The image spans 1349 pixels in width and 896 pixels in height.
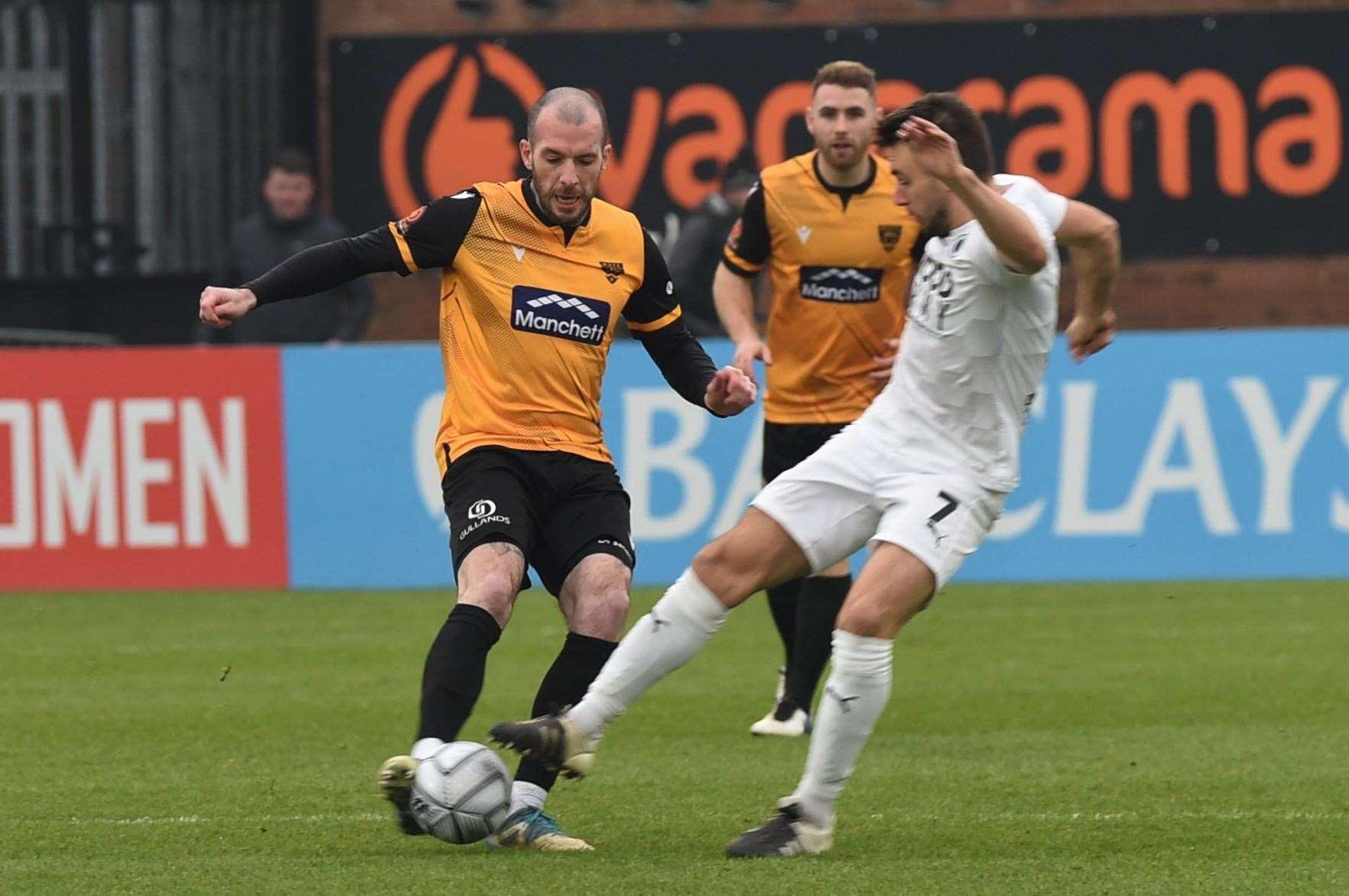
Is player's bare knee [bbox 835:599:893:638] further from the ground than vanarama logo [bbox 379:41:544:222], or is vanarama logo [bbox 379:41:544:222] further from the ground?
vanarama logo [bbox 379:41:544:222]

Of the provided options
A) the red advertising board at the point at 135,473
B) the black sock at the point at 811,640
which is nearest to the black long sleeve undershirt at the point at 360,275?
the black sock at the point at 811,640

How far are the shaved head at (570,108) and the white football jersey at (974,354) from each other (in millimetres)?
943

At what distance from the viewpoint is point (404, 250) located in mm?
6559

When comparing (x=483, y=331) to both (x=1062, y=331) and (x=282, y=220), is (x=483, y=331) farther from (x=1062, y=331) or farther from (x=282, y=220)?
(x=1062, y=331)

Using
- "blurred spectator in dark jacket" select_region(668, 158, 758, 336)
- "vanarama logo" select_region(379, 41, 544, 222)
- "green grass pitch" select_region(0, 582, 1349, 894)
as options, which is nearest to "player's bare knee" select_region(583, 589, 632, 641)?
"green grass pitch" select_region(0, 582, 1349, 894)

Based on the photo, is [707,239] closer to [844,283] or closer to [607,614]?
[844,283]

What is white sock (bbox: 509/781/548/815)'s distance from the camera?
6.41 meters

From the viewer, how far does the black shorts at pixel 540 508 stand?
6.38 metres

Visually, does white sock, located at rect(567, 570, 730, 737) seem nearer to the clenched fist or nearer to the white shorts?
the white shorts

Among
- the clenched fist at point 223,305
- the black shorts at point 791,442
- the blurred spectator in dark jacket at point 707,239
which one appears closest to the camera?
the clenched fist at point 223,305

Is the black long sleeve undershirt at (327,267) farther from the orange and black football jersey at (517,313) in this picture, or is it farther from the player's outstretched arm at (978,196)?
the player's outstretched arm at (978,196)

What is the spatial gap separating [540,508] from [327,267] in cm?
84

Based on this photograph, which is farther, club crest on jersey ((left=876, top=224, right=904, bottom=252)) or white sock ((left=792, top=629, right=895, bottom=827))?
club crest on jersey ((left=876, top=224, right=904, bottom=252))

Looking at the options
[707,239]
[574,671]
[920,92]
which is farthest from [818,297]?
[920,92]
